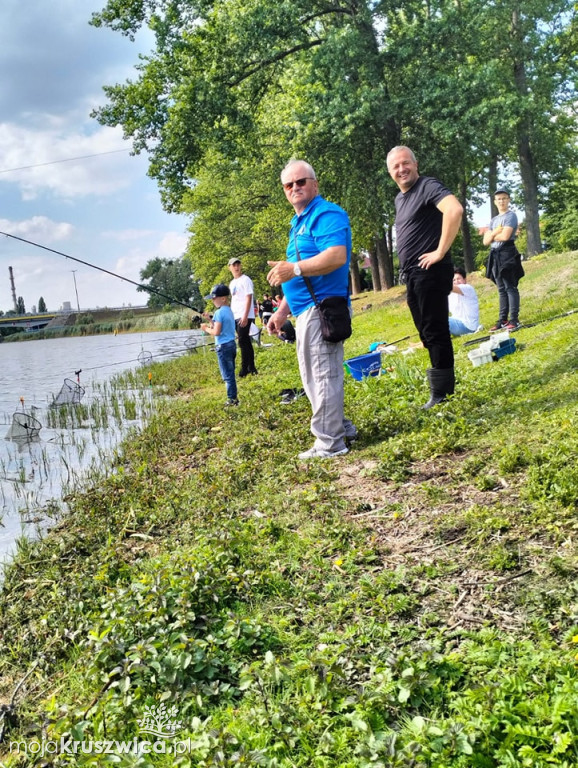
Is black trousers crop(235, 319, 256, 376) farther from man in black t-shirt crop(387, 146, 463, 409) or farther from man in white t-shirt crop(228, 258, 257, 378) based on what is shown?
man in black t-shirt crop(387, 146, 463, 409)

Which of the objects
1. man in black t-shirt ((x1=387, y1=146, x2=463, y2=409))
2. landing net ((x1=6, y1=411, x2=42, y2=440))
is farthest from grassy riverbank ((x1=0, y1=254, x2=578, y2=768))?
landing net ((x1=6, y1=411, x2=42, y2=440))

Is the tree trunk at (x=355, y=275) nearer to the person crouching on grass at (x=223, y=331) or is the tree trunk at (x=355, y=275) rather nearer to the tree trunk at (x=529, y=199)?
the tree trunk at (x=529, y=199)

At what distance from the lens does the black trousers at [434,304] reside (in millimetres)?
5883

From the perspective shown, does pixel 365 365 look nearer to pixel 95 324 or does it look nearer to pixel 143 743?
pixel 143 743

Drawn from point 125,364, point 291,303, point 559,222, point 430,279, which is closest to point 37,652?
point 291,303

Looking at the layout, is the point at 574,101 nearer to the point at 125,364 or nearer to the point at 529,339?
the point at 125,364

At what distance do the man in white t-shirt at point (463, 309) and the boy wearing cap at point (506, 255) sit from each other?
0.67 metres

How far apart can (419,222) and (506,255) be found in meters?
4.36

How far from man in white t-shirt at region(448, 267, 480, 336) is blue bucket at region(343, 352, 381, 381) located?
2.70 meters

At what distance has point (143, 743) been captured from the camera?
2.51m

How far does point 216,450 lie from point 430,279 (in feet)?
10.3

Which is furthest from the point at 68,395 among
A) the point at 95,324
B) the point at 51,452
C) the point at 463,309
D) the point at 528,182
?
the point at 95,324

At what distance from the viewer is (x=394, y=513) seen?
415 cm

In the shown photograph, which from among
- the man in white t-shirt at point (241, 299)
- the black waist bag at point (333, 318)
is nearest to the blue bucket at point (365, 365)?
the black waist bag at point (333, 318)
